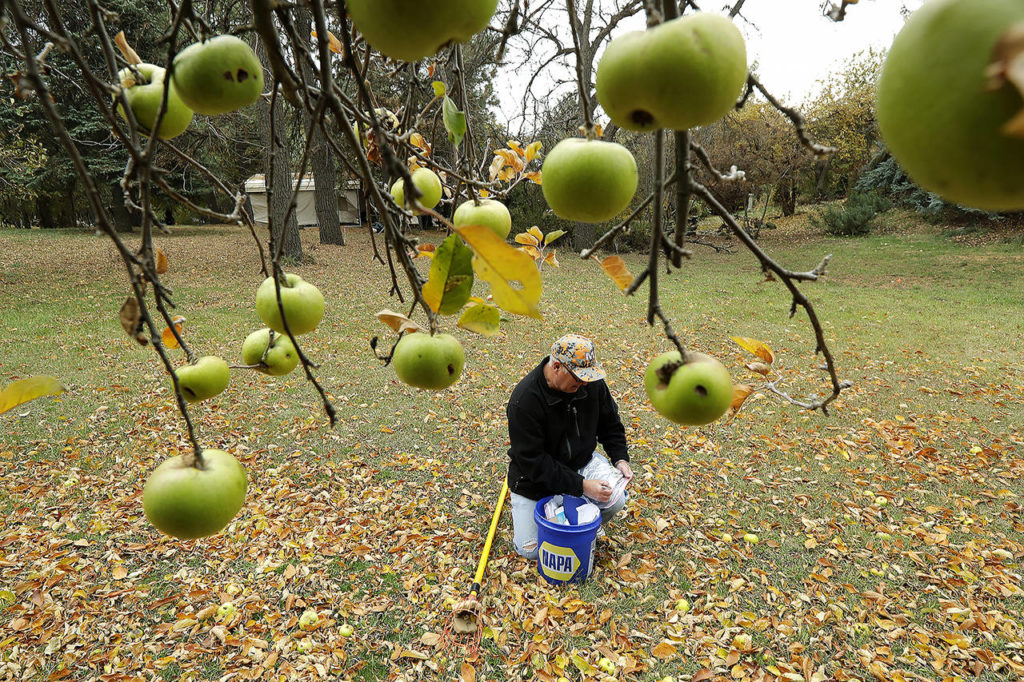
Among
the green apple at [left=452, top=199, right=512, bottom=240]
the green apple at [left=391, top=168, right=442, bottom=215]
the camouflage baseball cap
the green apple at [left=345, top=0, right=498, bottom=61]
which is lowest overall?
the camouflage baseball cap

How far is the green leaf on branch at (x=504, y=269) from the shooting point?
0.68m

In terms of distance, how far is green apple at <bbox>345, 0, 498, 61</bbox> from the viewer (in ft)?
1.80

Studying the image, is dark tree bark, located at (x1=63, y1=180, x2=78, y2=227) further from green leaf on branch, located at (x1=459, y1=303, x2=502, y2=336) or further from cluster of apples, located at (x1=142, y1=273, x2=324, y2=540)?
green leaf on branch, located at (x1=459, y1=303, x2=502, y2=336)

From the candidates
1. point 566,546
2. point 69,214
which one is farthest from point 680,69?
point 69,214

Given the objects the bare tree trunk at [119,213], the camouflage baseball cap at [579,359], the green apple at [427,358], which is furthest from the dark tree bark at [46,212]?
→ the green apple at [427,358]

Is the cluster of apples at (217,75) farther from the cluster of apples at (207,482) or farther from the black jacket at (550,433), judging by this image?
the black jacket at (550,433)

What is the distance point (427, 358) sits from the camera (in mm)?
1000

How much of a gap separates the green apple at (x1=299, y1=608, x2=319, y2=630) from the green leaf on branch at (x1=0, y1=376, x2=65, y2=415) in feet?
9.91

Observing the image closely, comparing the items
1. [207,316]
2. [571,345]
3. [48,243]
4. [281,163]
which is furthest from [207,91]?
[48,243]

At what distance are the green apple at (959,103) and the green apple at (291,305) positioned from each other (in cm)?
92

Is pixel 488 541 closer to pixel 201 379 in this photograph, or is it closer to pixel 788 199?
pixel 201 379

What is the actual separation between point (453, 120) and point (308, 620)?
3401mm

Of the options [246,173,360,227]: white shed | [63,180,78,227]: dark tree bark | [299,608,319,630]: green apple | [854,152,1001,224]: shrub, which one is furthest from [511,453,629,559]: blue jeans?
[63,180,78,227]: dark tree bark

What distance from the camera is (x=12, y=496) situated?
4352 millimetres
